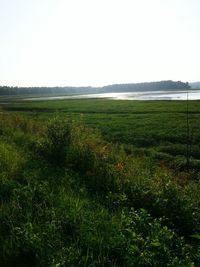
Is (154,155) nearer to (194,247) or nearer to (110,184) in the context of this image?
(110,184)

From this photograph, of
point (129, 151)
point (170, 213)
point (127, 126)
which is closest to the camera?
point (170, 213)

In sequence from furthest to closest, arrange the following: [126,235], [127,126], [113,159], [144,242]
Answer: [127,126]
[113,159]
[126,235]
[144,242]

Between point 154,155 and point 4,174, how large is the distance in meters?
10.3

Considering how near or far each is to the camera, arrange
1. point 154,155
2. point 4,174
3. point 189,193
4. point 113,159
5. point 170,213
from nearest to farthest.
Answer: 1. point 170,213
2. point 189,193
3. point 4,174
4. point 113,159
5. point 154,155

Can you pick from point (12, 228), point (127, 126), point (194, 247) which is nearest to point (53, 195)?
point (12, 228)

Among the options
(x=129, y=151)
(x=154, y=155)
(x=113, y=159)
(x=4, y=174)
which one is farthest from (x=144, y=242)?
(x=129, y=151)

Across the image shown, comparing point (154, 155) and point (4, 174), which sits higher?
point (4, 174)

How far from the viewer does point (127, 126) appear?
27859 mm

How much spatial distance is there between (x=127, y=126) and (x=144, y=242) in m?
22.8

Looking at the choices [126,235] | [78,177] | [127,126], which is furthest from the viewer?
[127,126]

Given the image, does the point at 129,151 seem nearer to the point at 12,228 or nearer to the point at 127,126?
the point at 127,126

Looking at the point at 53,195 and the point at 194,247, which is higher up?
the point at 53,195

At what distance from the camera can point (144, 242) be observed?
524cm

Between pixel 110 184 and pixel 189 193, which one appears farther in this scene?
pixel 110 184
